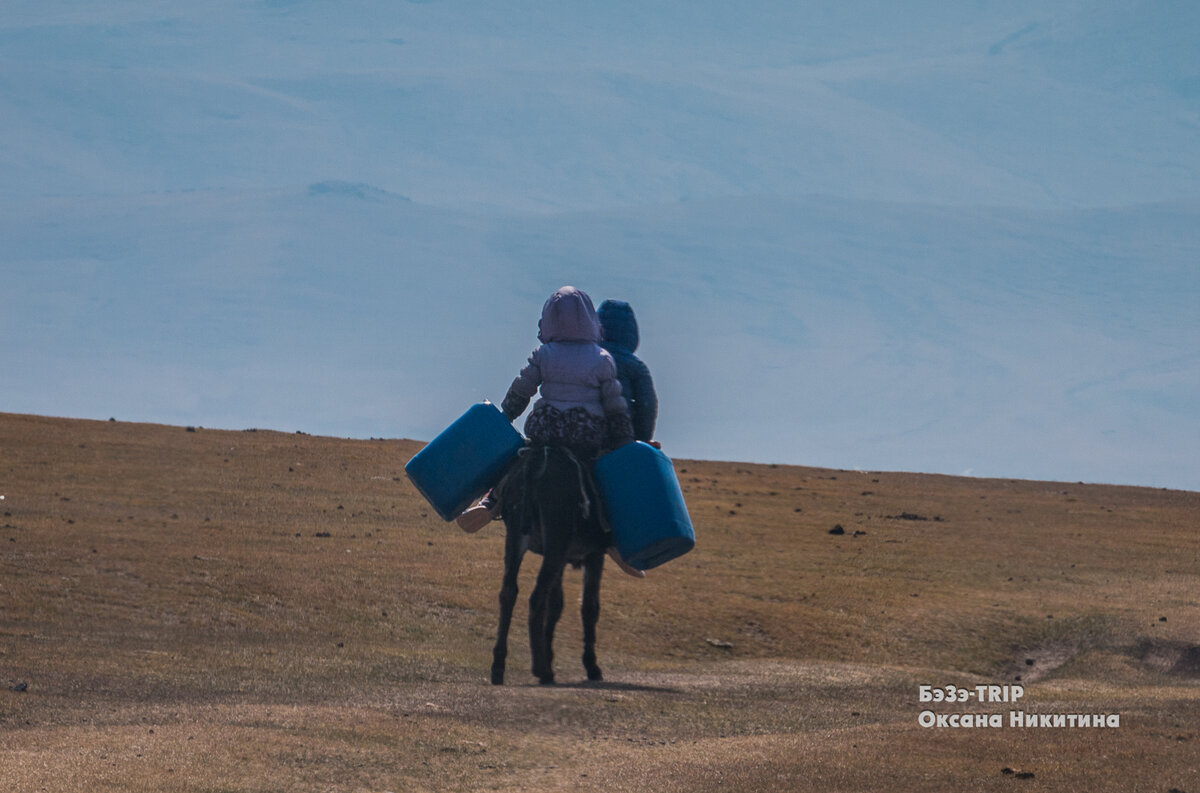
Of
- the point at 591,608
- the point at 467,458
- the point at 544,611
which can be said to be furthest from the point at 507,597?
the point at 467,458

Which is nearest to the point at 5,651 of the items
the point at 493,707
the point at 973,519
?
the point at 493,707

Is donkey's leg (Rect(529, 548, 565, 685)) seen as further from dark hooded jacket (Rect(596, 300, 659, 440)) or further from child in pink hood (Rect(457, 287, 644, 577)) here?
dark hooded jacket (Rect(596, 300, 659, 440))

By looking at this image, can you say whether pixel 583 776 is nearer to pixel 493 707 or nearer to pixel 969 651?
pixel 493 707

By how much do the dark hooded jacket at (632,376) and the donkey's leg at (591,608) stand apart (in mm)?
1378

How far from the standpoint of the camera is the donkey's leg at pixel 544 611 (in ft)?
46.8

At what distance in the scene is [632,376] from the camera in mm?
15016

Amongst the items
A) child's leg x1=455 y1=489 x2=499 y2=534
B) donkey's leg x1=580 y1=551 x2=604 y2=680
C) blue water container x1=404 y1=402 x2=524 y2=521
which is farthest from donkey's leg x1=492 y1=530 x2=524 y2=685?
donkey's leg x1=580 y1=551 x2=604 y2=680

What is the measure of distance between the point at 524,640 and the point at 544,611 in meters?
4.99

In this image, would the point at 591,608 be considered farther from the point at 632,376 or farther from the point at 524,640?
the point at 524,640

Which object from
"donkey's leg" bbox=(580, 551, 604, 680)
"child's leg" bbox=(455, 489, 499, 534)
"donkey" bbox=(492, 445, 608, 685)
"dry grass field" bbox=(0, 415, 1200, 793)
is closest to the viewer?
"dry grass field" bbox=(0, 415, 1200, 793)

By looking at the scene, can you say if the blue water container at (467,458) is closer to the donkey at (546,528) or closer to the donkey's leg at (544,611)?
the donkey at (546,528)

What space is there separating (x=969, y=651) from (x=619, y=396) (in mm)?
8955

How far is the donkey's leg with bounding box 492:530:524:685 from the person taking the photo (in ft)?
47.1

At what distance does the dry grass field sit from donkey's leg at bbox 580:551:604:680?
44 cm
